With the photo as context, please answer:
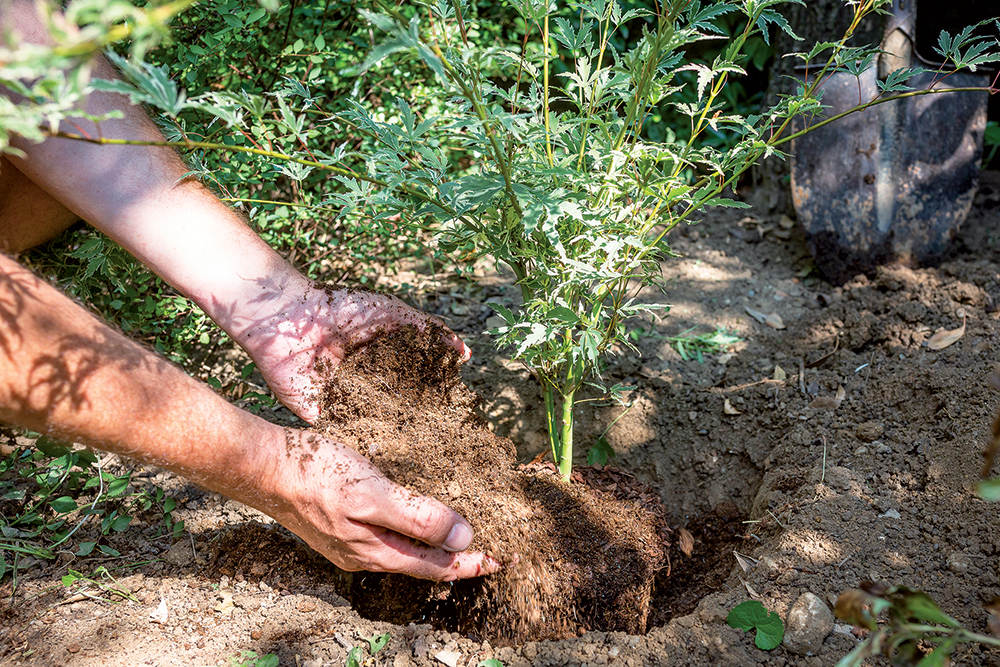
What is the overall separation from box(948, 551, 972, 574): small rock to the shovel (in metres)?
1.66

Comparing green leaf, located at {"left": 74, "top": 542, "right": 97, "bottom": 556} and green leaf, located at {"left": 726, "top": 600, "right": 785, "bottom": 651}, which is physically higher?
green leaf, located at {"left": 726, "top": 600, "right": 785, "bottom": 651}

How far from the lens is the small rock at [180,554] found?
1.76m

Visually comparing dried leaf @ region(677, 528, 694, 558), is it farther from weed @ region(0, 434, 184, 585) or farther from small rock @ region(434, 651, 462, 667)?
weed @ region(0, 434, 184, 585)

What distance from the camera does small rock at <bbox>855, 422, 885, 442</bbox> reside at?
75.4 inches

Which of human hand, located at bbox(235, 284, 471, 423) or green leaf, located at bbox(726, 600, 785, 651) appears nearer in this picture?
green leaf, located at bbox(726, 600, 785, 651)

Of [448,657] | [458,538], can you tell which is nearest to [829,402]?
[458,538]

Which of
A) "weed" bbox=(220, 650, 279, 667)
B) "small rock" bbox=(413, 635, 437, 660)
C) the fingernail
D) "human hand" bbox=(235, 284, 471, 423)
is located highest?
"human hand" bbox=(235, 284, 471, 423)

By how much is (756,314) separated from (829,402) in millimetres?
682

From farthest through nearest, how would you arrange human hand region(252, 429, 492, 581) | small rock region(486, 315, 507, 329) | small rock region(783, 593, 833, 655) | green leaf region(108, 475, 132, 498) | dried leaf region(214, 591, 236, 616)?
small rock region(486, 315, 507, 329) → green leaf region(108, 475, 132, 498) → dried leaf region(214, 591, 236, 616) → human hand region(252, 429, 492, 581) → small rock region(783, 593, 833, 655)

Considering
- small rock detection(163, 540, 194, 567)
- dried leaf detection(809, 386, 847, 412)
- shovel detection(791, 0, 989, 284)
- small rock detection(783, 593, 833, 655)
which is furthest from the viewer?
shovel detection(791, 0, 989, 284)

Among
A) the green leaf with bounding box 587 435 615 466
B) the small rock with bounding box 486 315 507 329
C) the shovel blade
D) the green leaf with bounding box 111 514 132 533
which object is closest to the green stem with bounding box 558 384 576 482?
the green leaf with bounding box 587 435 615 466

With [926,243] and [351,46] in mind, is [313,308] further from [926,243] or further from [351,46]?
[926,243]

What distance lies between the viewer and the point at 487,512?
1.65 m

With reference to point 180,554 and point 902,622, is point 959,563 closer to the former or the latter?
point 902,622
